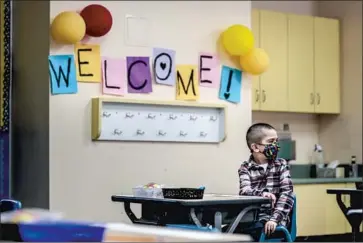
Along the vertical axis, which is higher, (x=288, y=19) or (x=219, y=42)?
(x=288, y=19)

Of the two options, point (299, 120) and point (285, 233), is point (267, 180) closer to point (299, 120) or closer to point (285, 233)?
A: point (285, 233)

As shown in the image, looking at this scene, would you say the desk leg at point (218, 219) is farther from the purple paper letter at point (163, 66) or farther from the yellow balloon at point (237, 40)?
the yellow balloon at point (237, 40)

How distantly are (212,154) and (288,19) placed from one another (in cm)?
176

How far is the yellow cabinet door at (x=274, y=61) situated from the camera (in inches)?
208

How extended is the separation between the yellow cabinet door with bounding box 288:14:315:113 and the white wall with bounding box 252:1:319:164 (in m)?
0.22

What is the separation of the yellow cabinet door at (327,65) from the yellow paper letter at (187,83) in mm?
1771

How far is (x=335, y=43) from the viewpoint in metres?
5.68

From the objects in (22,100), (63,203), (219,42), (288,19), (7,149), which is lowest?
(63,203)

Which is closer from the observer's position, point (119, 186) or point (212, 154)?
point (119, 186)

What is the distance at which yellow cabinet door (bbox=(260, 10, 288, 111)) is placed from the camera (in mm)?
5273

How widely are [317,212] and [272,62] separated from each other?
122 centimetres

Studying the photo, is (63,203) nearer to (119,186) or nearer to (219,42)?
(119,186)

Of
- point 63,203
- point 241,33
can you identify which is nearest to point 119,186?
point 63,203

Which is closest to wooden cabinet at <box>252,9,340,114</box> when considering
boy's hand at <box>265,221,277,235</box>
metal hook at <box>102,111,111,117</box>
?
metal hook at <box>102,111,111,117</box>
